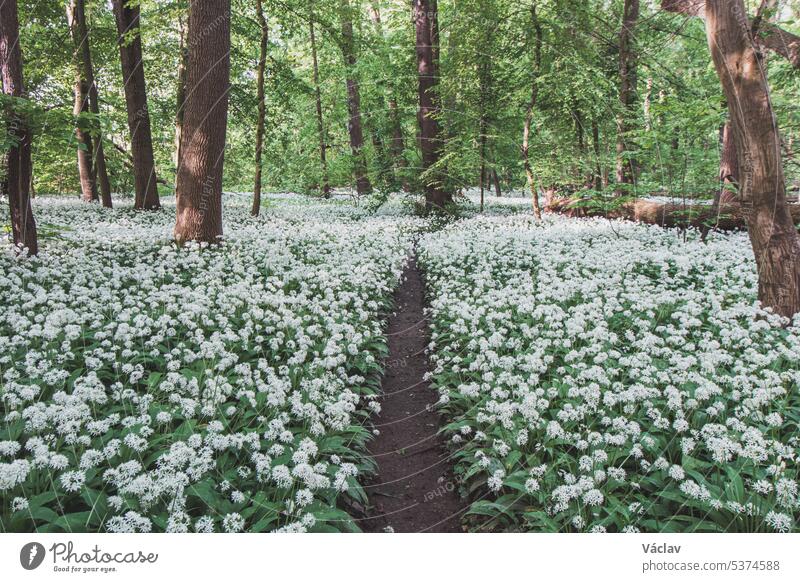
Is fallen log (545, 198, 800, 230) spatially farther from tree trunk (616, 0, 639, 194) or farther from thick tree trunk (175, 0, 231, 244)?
thick tree trunk (175, 0, 231, 244)

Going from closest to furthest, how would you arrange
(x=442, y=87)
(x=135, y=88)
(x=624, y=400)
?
(x=624, y=400)
(x=135, y=88)
(x=442, y=87)

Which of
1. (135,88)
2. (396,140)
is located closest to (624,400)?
(135,88)

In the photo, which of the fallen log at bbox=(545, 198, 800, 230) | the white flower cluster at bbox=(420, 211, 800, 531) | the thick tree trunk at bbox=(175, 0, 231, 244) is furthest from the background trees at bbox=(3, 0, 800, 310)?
the white flower cluster at bbox=(420, 211, 800, 531)

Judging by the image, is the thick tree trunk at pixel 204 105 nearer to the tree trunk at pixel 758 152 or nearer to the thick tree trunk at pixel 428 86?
the thick tree trunk at pixel 428 86

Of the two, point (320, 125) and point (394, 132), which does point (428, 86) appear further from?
point (320, 125)

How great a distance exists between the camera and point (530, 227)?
43.8ft

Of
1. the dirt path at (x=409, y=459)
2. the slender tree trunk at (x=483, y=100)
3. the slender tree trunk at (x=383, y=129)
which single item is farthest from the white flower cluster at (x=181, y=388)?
the slender tree trunk at (x=383, y=129)

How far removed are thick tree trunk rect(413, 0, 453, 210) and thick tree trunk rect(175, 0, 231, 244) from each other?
737 cm

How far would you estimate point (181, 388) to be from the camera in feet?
13.8

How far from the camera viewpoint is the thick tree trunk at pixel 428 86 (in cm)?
1506

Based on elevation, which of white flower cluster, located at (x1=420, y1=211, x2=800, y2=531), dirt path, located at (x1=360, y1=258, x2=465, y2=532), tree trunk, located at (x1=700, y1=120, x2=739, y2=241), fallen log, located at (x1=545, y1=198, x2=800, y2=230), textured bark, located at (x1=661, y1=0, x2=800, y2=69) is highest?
textured bark, located at (x1=661, y1=0, x2=800, y2=69)

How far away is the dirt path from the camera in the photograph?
361 centimetres

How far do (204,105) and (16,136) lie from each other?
3049mm
